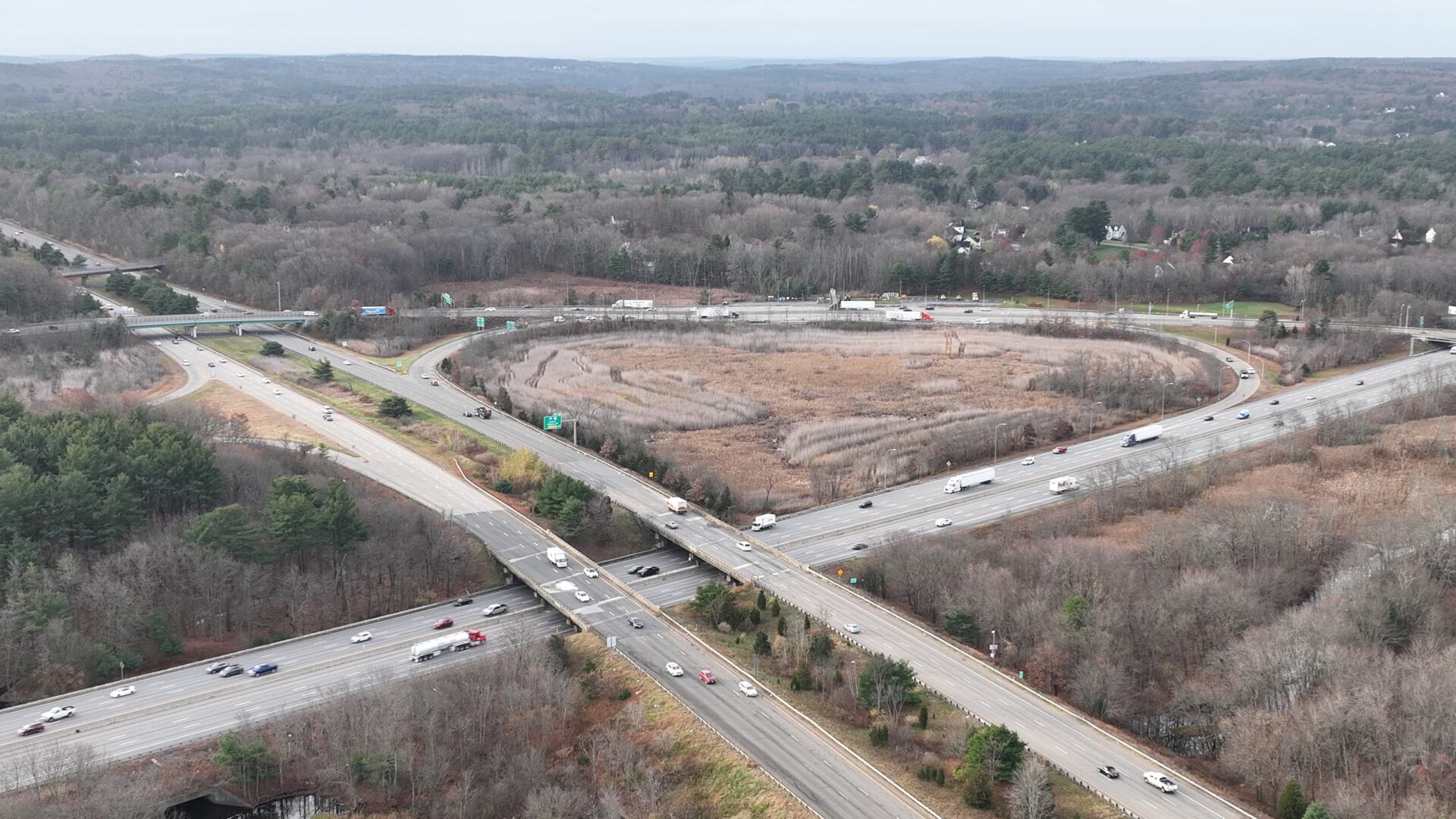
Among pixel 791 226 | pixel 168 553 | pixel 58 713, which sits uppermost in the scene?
pixel 791 226

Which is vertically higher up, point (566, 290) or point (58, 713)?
point (566, 290)

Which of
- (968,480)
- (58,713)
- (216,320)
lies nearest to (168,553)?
(58,713)

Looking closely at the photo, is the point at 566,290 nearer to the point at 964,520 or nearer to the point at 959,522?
the point at 964,520

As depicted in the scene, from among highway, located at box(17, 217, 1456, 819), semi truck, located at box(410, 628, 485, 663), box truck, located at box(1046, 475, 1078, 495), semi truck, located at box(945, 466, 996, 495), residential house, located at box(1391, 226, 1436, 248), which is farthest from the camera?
residential house, located at box(1391, 226, 1436, 248)

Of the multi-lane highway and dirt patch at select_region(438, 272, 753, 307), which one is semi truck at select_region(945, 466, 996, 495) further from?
dirt patch at select_region(438, 272, 753, 307)

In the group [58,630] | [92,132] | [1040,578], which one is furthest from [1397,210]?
[92,132]

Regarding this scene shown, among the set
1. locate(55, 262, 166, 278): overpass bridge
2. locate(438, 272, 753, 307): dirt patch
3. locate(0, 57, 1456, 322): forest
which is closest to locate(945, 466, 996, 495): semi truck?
locate(0, 57, 1456, 322): forest
